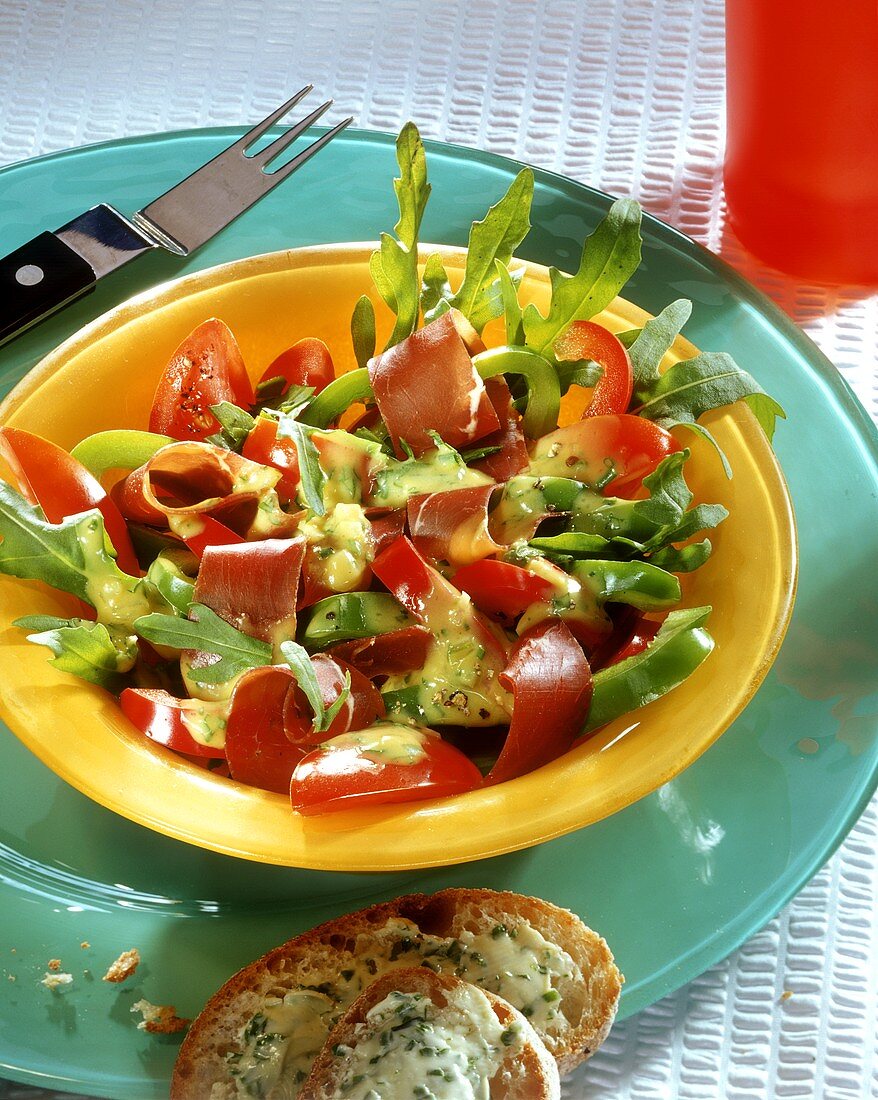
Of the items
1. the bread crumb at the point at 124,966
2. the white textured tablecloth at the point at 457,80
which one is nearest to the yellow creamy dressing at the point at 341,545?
the bread crumb at the point at 124,966

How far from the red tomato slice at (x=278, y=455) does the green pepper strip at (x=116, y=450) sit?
11cm

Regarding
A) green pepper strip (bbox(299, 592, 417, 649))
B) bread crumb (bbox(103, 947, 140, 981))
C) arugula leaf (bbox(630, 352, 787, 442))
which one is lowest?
bread crumb (bbox(103, 947, 140, 981))

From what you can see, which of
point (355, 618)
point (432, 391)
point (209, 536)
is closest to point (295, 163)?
point (432, 391)

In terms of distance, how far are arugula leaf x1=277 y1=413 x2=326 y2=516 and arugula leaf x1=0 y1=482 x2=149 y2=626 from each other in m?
0.21

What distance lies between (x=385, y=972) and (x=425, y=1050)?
0.10 metres

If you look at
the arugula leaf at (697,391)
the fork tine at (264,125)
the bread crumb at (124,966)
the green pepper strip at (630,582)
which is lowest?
the bread crumb at (124,966)

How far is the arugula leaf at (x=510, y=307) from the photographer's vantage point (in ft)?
4.95

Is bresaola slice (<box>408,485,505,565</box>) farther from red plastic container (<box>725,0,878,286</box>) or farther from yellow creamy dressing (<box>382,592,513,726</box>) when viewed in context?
red plastic container (<box>725,0,878,286</box>)

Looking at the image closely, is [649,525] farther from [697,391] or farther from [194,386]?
[194,386]

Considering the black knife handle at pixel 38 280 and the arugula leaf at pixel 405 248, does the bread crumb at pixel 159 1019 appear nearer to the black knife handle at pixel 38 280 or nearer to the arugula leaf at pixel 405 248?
the arugula leaf at pixel 405 248

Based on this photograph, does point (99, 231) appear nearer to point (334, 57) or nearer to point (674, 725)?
point (334, 57)

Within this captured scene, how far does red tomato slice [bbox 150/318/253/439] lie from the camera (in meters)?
1.59

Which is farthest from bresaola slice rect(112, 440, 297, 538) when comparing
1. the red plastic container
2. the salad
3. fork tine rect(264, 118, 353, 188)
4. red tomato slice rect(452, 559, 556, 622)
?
the red plastic container

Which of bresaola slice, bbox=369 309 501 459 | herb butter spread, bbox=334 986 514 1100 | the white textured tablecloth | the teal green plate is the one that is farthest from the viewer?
the white textured tablecloth
